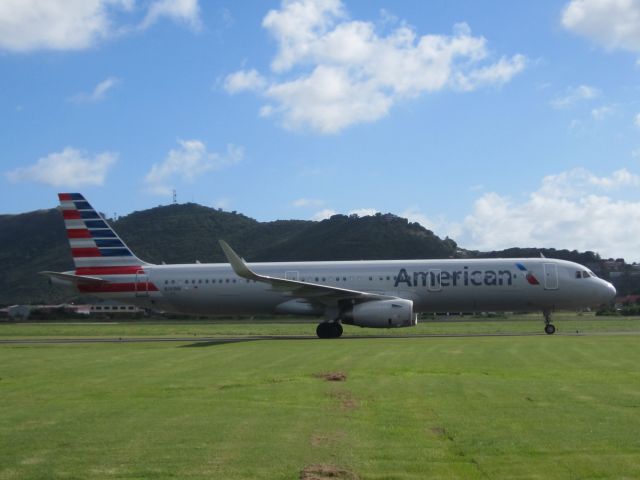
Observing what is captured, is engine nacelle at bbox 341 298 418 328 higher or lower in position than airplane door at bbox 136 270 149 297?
lower

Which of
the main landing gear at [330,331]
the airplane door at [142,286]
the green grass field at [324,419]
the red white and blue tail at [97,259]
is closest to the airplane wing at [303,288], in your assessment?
the main landing gear at [330,331]

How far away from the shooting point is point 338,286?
33.7 metres

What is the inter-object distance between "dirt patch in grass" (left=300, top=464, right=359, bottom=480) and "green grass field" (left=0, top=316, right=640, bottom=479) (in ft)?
0.32

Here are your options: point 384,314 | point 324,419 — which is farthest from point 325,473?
point 384,314

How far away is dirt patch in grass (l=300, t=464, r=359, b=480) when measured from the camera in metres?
6.85

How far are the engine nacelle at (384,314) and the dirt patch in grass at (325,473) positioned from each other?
77.5 feet

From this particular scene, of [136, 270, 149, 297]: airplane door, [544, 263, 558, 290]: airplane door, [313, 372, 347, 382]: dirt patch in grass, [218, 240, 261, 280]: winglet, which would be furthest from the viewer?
[136, 270, 149, 297]: airplane door

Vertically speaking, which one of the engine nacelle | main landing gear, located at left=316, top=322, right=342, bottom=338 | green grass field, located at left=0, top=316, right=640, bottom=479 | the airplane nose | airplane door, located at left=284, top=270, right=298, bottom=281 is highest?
airplane door, located at left=284, top=270, right=298, bottom=281

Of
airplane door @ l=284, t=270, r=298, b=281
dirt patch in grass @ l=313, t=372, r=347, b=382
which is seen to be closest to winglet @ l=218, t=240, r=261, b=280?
airplane door @ l=284, t=270, r=298, b=281

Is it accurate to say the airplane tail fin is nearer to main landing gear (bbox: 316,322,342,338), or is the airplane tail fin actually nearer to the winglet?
the winglet

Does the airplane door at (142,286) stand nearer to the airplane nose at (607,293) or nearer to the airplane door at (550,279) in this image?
the airplane door at (550,279)

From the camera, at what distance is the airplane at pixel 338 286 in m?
31.7

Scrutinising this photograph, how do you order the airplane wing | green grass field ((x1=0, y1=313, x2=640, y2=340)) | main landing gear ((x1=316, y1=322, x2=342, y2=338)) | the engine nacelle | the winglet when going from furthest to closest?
green grass field ((x1=0, y1=313, x2=640, y2=340)), main landing gear ((x1=316, y1=322, x2=342, y2=338)), the engine nacelle, the airplane wing, the winglet

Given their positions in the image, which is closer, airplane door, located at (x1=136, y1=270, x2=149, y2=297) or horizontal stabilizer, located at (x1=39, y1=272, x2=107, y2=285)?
horizontal stabilizer, located at (x1=39, y1=272, x2=107, y2=285)
